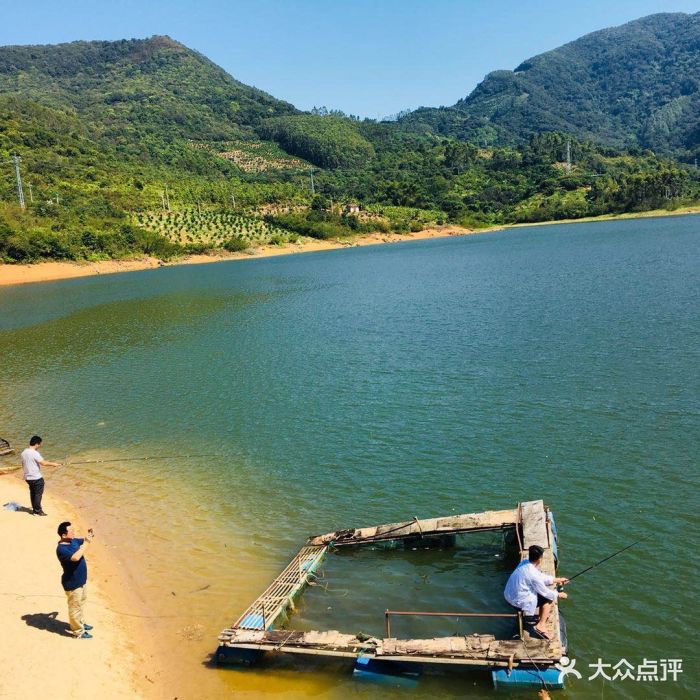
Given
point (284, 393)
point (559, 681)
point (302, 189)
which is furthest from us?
point (302, 189)

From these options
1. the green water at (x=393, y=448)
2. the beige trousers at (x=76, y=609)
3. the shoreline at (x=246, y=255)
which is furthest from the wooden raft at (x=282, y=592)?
the shoreline at (x=246, y=255)

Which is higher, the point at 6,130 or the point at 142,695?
the point at 6,130

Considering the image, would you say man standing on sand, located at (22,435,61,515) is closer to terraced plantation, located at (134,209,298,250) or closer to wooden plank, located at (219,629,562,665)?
wooden plank, located at (219,629,562,665)

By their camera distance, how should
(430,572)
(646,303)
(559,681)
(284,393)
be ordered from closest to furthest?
(559,681) → (430,572) → (284,393) → (646,303)

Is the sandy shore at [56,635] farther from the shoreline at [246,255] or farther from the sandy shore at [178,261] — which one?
the sandy shore at [178,261]

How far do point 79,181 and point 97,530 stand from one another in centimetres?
12594

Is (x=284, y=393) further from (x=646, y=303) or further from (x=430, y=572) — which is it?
(x=646, y=303)

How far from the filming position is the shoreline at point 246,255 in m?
92.1

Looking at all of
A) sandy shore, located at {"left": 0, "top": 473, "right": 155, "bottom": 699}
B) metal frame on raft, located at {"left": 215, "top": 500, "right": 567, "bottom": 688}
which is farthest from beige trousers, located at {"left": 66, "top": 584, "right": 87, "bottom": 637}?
metal frame on raft, located at {"left": 215, "top": 500, "right": 567, "bottom": 688}

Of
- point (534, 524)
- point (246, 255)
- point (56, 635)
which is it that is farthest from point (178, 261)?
point (534, 524)

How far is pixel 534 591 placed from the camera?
9.37m

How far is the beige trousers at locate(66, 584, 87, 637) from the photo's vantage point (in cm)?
973

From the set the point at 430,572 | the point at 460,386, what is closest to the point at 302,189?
the point at 460,386

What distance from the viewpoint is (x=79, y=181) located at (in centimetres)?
12375
